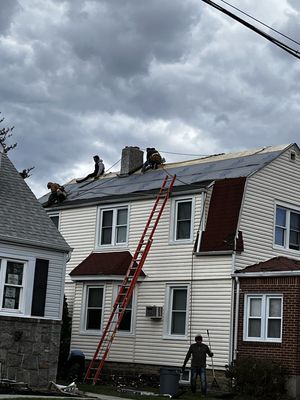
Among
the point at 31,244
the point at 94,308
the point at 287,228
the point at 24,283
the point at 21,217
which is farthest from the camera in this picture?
the point at 94,308

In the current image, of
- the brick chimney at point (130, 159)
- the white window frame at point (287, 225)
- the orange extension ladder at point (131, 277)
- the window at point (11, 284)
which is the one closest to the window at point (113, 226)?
the orange extension ladder at point (131, 277)

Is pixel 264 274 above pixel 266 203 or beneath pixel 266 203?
beneath

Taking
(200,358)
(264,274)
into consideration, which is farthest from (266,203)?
(200,358)

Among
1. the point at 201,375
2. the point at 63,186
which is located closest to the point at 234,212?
the point at 201,375

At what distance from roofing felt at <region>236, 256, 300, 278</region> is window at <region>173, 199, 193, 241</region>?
290 cm

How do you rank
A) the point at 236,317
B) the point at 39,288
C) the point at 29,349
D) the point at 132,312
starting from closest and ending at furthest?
the point at 29,349
the point at 39,288
the point at 236,317
the point at 132,312

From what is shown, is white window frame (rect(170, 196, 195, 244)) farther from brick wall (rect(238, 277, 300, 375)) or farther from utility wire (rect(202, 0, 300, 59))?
utility wire (rect(202, 0, 300, 59))

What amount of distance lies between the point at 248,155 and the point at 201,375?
9.43m

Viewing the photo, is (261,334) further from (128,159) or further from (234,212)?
(128,159)

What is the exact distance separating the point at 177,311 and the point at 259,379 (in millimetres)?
5341

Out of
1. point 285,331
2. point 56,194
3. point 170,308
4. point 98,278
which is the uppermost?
point 56,194

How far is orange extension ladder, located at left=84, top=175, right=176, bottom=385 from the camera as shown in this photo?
1037 inches

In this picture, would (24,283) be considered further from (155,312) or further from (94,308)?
(94,308)

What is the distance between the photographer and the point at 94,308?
2938 cm
